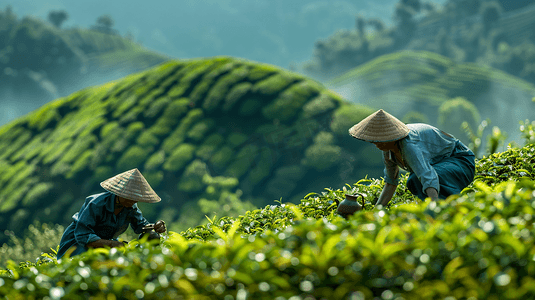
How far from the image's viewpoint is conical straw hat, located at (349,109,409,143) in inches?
122

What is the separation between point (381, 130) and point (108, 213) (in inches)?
100

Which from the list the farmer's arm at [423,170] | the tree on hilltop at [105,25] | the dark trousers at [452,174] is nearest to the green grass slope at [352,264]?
the farmer's arm at [423,170]

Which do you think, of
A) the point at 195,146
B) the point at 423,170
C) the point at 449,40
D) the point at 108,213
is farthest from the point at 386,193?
the point at 449,40

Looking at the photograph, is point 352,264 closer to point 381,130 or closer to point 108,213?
point 381,130

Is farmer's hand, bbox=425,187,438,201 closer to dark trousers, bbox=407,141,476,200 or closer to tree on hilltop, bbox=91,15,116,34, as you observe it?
dark trousers, bbox=407,141,476,200

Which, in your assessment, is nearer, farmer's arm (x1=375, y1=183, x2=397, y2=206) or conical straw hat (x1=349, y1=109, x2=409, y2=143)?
conical straw hat (x1=349, y1=109, x2=409, y2=143)

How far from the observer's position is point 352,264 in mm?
1861

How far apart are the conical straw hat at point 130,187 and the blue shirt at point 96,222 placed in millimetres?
193

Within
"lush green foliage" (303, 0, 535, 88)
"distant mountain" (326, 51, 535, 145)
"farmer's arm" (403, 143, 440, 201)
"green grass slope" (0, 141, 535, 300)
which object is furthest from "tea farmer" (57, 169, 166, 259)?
"lush green foliage" (303, 0, 535, 88)

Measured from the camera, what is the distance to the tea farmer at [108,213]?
3.64 meters

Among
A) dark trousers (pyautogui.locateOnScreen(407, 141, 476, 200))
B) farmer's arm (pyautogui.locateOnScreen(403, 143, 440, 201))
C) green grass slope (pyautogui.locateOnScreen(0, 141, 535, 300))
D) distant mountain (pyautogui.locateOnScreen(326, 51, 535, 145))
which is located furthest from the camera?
distant mountain (pyautogui.locateOnScreen(326, 51, 535, 145))

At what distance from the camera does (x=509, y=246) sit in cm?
177

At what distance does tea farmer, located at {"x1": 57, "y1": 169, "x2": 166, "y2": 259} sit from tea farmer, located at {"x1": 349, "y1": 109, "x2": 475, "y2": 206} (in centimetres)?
193

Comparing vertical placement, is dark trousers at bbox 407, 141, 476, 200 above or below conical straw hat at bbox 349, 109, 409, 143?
below
